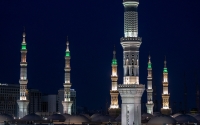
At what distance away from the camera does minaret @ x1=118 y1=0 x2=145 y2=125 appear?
61.0m

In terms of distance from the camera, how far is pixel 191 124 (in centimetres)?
8794

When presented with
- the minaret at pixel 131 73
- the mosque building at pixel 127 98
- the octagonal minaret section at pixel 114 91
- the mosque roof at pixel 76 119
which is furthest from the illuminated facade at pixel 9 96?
the minaret at pixel 131 73

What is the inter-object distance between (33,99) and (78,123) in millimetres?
82039

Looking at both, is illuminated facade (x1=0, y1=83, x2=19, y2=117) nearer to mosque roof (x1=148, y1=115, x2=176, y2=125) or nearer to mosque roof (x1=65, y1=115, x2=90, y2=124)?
mosque roof (x1=65, y1=115, x2=90, y2=124)

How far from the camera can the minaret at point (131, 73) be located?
200 ft

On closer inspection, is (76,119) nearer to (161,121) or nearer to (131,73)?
(161,121)

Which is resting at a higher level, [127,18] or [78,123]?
[127,18]

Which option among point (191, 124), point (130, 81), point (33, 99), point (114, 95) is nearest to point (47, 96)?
point (33, 99)

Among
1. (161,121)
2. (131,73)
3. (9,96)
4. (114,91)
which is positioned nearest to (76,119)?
(114,91)

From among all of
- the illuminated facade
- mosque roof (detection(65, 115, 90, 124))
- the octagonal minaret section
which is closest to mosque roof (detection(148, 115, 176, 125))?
mosque roof (detection(65, 115, 90, 124))

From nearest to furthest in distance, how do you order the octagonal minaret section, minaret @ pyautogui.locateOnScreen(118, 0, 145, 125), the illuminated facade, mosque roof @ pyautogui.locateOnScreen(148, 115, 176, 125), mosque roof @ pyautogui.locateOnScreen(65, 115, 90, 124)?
minaret @ pyautogui.locateOnScreen(118, 0, 145, 125), mosque roof @ pyautogui.locateOnScreen(148, 115, 176, 125), mosque roof @ pyautogui.locateOnScreen(65, 115, 90, 124), the octagonal minaret section, the illuminated facade

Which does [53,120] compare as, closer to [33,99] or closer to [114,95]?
[114,95]

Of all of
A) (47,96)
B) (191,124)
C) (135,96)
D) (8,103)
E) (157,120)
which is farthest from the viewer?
(47,96)

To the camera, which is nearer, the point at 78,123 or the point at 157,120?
the point at 157,120
